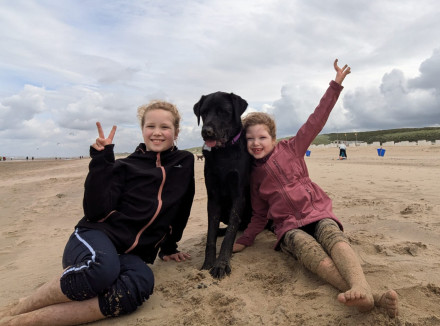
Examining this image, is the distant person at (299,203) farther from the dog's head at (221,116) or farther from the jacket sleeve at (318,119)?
the dog's head at (221,116)

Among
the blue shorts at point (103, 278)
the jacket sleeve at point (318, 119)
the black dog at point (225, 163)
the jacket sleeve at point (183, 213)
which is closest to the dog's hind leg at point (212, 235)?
the black dog at point (225, 163)

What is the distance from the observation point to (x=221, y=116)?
3814 millimetres

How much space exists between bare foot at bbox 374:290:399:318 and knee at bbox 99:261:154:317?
1741mm

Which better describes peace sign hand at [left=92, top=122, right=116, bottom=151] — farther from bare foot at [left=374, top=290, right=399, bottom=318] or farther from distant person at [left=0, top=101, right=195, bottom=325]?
bare foot at [left=374, top=290, right=399, bottom=318]

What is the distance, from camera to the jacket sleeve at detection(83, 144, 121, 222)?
9.25 ft

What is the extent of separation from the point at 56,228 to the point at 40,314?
15.4ft

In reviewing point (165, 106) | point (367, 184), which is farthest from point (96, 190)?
point (367, 184)

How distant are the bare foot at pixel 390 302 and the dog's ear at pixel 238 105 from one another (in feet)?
7.85

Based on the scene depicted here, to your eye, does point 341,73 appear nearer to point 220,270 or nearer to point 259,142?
point 259,142

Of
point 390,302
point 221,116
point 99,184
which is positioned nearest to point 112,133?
point 99,184

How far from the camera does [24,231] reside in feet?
21.2

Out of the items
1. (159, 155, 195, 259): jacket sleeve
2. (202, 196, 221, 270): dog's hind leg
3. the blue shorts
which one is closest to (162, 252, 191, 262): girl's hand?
(159, 155, 195, 259): jacket sleeve

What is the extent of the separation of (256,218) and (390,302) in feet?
6.48

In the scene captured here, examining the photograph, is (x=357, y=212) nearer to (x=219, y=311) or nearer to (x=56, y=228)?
(x=219, y=311)
